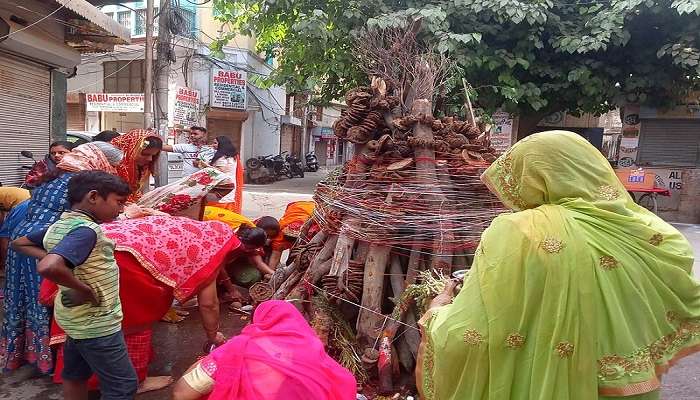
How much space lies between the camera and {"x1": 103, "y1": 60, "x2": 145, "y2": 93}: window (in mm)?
19766

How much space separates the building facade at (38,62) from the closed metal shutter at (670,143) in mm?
11298

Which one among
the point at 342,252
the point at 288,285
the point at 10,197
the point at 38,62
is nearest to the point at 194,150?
the point at 10,197

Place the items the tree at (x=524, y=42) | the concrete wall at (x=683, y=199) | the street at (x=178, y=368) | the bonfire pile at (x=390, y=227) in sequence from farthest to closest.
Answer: the concrete wall at (x=683, y=199) < the tree at (x=524, y=42) < the bonfire pile at (x=390, y=227) < the street at (x=178, y=368)

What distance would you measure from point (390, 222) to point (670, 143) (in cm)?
1107

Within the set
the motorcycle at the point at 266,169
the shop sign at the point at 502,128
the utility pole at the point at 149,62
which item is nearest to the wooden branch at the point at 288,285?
the utility pole at the point at 149,62

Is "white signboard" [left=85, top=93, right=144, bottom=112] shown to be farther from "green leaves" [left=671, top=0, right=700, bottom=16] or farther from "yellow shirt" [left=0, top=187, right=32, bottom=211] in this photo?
"green leaves" [left=671, top=0, right=700, bottom=16]

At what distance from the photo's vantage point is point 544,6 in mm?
8289

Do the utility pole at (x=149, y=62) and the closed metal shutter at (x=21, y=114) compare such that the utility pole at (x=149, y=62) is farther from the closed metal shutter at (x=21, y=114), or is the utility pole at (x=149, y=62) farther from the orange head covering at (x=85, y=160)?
the orange head covering at (x=85, y=160)

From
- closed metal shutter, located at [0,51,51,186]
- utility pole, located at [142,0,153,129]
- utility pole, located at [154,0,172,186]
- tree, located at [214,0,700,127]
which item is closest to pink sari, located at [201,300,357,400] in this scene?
tree, located at [214,0,700,127]

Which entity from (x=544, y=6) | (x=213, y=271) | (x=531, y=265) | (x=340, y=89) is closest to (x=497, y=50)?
(x=544, y=6)

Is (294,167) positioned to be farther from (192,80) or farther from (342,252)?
(342,252)

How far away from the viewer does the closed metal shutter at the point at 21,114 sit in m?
6.89

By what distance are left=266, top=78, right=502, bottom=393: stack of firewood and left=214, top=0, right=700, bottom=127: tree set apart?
417cm

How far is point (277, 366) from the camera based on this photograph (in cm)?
155
